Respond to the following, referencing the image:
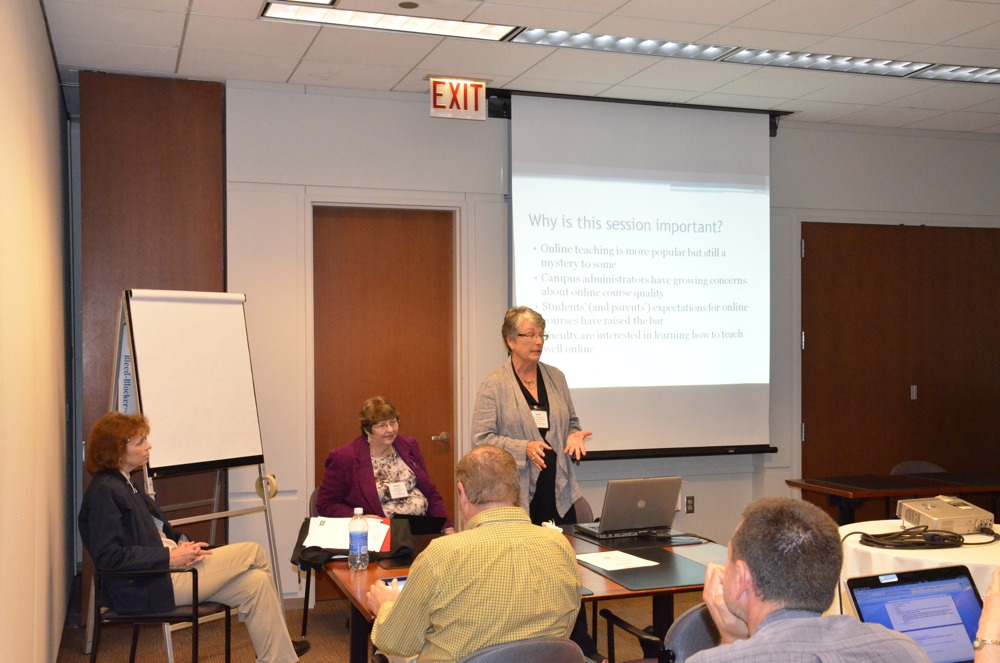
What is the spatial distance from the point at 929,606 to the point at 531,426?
226 centimetres

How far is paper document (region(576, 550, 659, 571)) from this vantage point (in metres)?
3.40

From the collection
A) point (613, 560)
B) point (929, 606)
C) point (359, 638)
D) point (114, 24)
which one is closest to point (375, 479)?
point (359, 638)

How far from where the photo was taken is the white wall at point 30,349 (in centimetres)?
275

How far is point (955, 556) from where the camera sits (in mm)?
2781

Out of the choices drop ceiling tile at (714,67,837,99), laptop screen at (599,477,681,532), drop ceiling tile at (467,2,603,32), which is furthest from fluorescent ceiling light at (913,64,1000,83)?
laptop screen at (599,477,681,532)

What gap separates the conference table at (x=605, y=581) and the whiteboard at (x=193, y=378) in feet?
4.99

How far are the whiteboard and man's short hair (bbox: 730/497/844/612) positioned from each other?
3533mm

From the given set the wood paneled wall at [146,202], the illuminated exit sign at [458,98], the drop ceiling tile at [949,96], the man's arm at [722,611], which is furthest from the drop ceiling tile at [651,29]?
the man's arm at [722,611]

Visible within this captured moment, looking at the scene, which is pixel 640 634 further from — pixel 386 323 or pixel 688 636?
pixel 386 323

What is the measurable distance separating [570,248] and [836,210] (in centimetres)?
214

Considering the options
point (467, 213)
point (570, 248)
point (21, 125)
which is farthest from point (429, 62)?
point (21, 125)

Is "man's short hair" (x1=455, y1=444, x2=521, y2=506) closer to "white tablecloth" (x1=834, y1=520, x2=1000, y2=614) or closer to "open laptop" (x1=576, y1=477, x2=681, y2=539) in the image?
"white tablecloth" (x1=834, y1=520, x2=1000, y2=614)

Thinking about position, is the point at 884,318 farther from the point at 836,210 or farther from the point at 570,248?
the point at 570,248

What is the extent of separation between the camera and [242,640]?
16.1 feet
